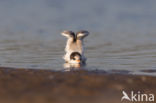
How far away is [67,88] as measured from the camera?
8.10 metres

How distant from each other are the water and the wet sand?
2719 millimetres

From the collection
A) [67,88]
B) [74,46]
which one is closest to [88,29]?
[74,46]

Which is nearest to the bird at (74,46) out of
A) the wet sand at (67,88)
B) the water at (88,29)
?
the water at (88,29)

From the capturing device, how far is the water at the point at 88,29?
45.9 ft

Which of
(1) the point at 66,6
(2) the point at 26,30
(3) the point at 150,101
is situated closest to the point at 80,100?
(3) the point at 150,101

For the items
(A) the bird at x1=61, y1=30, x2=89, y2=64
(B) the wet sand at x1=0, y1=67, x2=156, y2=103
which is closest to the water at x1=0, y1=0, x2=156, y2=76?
(A) the bird at x1=61, y1=30, x2=89, y2=64

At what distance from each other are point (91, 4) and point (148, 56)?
609 inches

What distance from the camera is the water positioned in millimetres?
13989

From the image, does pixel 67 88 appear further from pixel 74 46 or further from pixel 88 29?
pixel 88 29

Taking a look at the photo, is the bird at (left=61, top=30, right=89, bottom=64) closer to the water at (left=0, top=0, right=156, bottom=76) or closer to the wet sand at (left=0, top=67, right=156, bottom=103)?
the water at (left=0, top=0, right=156, bottom=76)

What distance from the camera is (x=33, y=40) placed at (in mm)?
19500

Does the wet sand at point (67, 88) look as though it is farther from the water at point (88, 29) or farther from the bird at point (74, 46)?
the bird at point (74, 46)

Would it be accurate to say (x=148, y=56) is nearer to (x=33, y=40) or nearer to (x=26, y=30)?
(x=33, y=40)

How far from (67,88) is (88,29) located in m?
15.2
